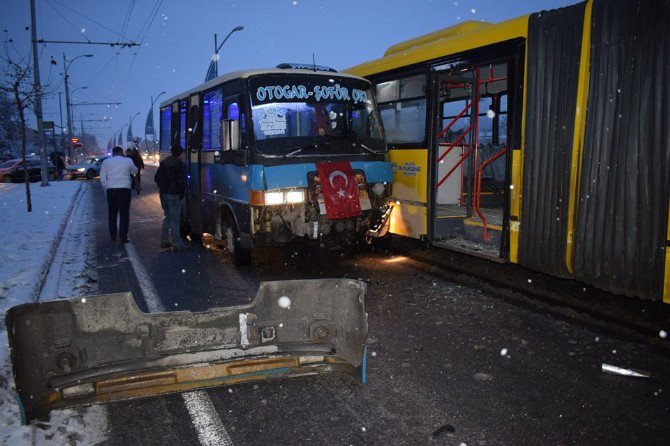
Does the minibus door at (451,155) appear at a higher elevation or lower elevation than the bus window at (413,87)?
lower

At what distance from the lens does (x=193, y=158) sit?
952cm

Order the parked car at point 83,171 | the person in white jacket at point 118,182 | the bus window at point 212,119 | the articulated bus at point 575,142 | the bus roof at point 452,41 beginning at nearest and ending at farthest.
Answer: the articulated bus at point 575,142
the bus roof at point 452,41
the bus window at point 212,119
the person in white jacket at point 118,182
the parked car at point 83,171

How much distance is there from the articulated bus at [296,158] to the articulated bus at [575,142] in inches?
34.1

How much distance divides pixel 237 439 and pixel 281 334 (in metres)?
0.88

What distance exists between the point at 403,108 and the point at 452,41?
1.44 m

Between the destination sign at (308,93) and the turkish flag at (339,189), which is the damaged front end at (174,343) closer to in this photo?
the turkish flag at (339,189)

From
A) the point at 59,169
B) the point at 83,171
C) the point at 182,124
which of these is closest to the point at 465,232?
the point at 182,124

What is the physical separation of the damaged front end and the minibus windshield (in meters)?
3.57

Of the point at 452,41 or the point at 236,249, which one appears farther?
the point at 236,249

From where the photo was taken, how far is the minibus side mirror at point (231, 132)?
288 inches

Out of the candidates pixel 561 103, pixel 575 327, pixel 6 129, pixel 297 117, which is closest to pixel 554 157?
pixel 561 103

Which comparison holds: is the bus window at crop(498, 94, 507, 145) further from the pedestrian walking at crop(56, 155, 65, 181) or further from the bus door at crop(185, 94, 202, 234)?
the pedestrian walking at crop(56, 155, 65, 181)

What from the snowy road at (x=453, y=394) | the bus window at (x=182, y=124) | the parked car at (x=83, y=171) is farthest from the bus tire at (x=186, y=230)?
the parked car at (x=83, y=171)

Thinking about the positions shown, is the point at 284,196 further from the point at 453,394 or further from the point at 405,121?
the point at 453,394
